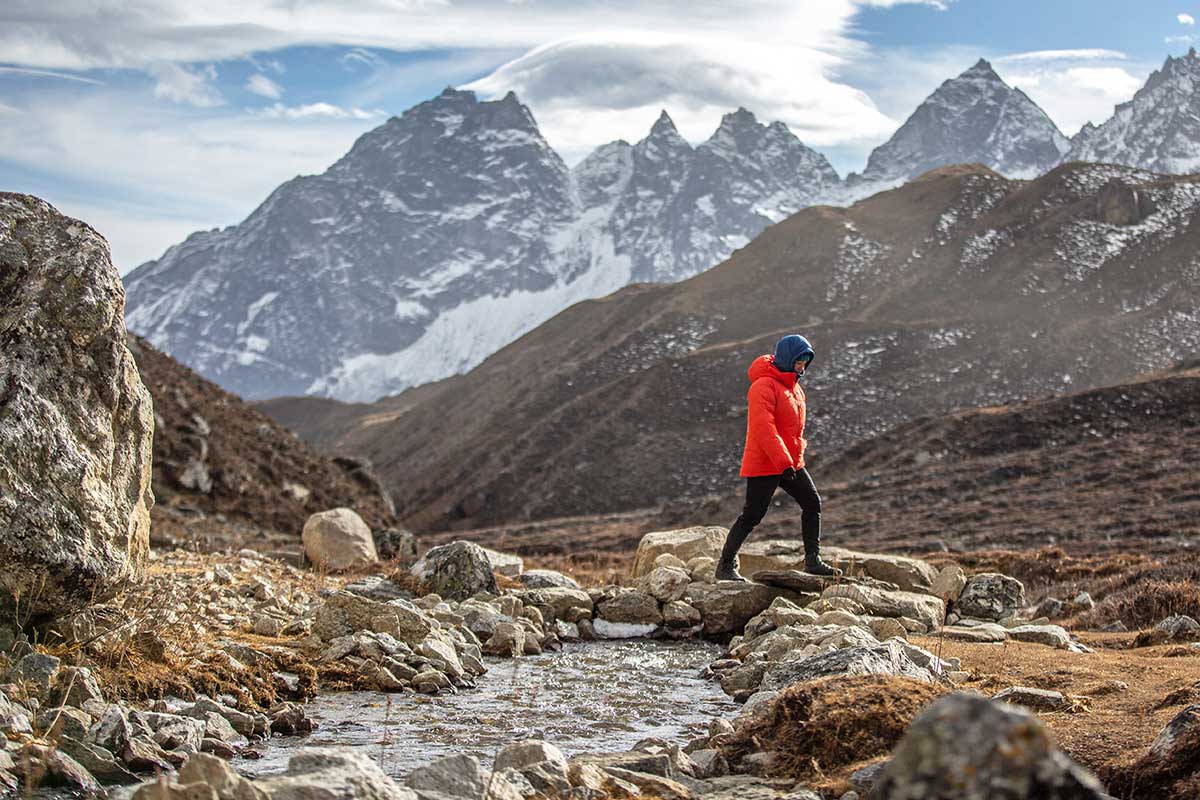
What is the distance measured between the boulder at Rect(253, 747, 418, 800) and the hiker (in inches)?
354

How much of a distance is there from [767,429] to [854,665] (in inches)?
226

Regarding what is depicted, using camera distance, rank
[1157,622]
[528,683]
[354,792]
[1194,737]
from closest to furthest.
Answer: [354,792]
[1194,737]
[528,683]
[1157,622]

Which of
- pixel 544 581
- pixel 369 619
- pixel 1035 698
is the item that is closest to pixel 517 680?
pixel 369 619

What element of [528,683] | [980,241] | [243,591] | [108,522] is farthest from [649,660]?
[980,241]

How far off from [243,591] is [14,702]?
20.7 ft

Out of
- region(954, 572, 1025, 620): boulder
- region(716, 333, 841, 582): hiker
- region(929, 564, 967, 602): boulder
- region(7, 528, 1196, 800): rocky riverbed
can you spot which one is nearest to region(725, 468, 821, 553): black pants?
region(716, 333, 841, 582): hiker

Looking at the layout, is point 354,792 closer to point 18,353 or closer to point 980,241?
point 18,353

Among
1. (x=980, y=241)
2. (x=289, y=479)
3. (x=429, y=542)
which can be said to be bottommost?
(x=429, y=542)

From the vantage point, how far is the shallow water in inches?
331

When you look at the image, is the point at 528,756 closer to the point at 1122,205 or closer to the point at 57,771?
the point at 57,771

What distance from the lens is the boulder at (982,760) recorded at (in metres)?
3.07

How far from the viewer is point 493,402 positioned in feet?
387

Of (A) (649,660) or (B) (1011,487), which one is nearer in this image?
(A) (649,660)

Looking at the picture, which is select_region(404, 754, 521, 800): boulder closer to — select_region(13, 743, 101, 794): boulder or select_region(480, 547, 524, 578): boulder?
select_region(13, 743, 101, 794): boulder
